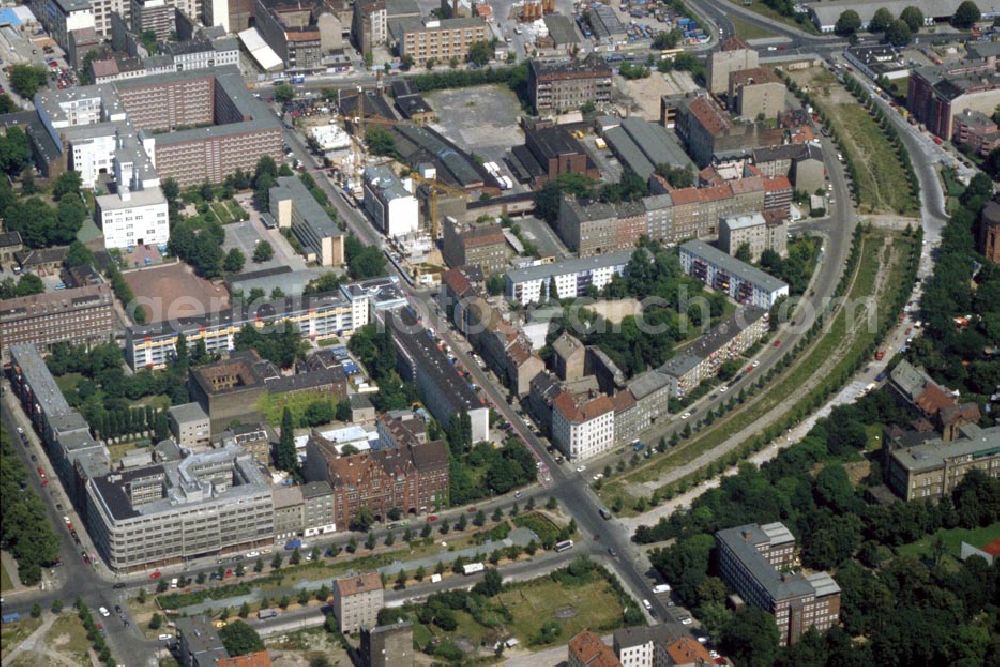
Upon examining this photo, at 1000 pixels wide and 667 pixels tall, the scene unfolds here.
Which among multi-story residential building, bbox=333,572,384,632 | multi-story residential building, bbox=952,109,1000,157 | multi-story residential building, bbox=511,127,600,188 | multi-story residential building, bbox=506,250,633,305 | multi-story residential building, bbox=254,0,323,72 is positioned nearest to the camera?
multi-story residential building, bbox=333,572,384,632

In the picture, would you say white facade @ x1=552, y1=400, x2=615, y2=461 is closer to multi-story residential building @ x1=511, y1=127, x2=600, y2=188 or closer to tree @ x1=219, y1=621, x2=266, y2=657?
tree @ x1=219, y1=621, x2=266, y2=657

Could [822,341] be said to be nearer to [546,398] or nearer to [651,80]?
[546,398]

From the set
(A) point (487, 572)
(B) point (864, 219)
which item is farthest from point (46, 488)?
(B) point (864, 219)

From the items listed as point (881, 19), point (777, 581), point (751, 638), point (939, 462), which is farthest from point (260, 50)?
point (751, 638)

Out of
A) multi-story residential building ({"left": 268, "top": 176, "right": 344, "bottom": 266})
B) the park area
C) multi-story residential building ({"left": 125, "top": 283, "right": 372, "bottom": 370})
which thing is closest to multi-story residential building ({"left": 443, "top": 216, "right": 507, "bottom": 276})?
multi-story residential building ({"left": 268, "top": 176, "right": 344, "bottom": 266})

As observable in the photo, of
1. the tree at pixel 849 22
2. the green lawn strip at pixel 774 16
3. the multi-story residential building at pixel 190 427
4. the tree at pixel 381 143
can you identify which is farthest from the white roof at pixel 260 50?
the multi-story residential building at pixel 190 427

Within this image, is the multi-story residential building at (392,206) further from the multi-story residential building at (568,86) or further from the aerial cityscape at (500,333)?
the multi-story residential building at (568,86)
